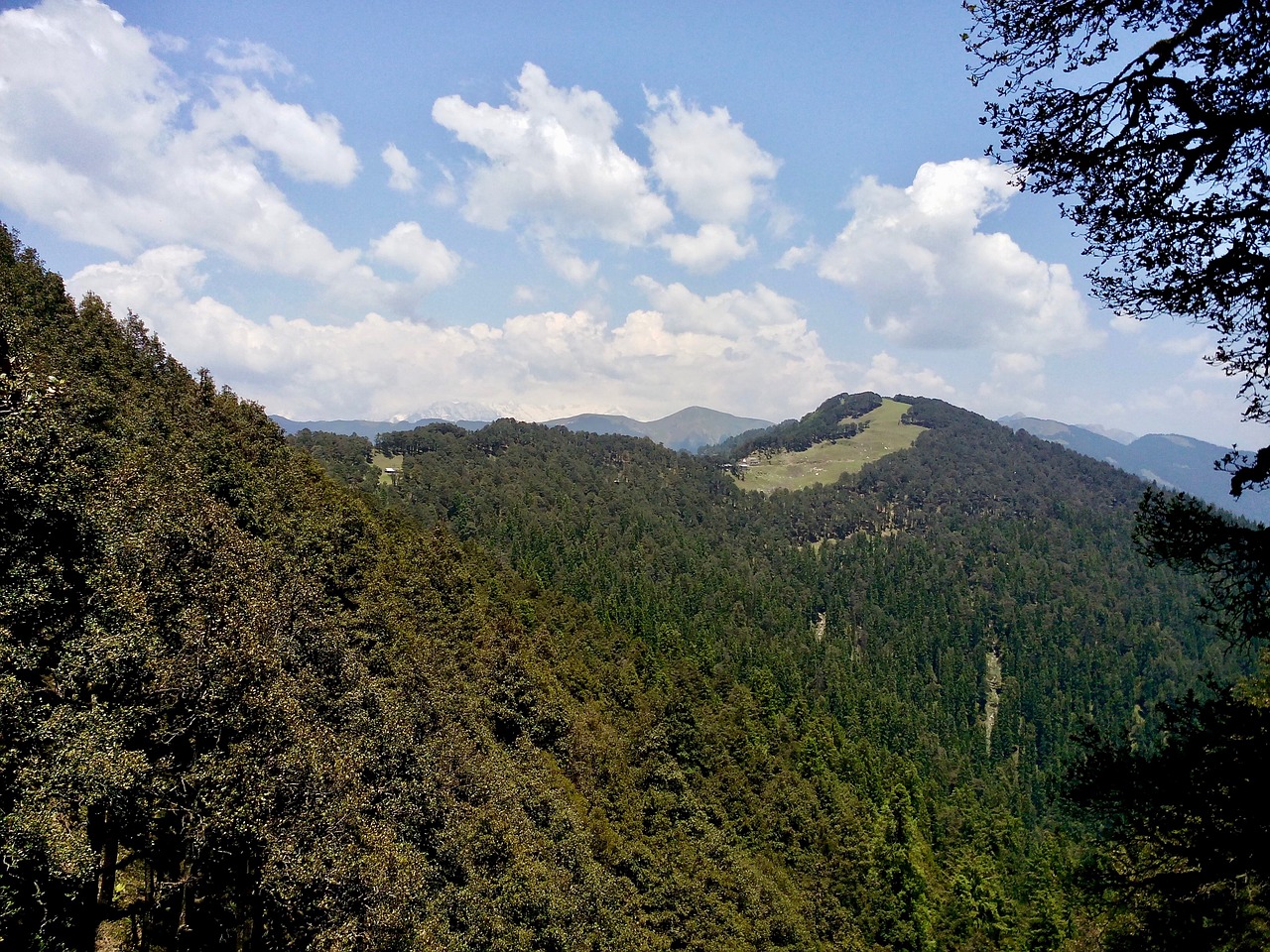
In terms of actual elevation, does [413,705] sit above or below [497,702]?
above

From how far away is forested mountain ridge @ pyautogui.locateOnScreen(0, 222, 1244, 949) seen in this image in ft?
57.0

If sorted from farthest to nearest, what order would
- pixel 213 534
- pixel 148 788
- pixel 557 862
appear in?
pixel 557 862 → pixel 213 534 → pixel 148 788

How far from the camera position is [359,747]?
93.5 feet

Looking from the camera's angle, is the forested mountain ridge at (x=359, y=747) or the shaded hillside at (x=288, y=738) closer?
the shaded hillside at (x=288, y=738)

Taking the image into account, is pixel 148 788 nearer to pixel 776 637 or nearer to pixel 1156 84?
pixel 1156 84

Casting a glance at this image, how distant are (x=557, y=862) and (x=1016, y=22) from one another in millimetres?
41415

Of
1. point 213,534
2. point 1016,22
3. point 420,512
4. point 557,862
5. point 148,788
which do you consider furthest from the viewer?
point 420,512

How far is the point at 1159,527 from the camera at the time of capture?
9.45 m

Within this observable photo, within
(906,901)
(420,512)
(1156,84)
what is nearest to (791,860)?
(906,901)

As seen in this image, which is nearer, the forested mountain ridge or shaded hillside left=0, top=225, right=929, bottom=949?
shaded hillside left=0, top=225, right=929, bottom=949

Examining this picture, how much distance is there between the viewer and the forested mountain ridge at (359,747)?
17.4m

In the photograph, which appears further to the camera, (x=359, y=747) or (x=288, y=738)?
(x=359, y=747)

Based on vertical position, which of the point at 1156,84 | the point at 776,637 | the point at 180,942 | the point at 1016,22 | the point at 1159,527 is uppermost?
the point at 1016,22

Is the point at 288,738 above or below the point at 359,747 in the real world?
above
